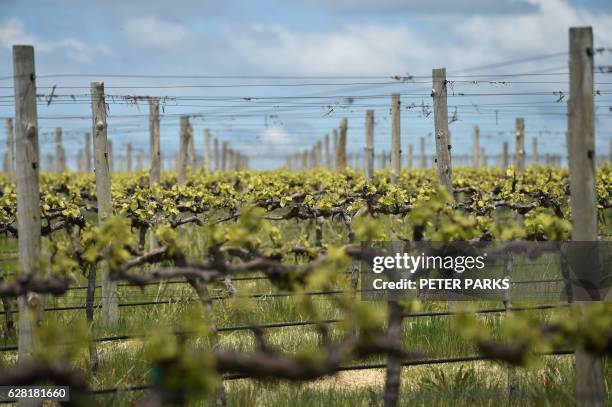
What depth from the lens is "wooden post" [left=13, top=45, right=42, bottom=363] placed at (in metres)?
4.91

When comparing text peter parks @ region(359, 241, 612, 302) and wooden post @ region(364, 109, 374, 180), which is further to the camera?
wooden post @ region(364, 109, 374, 180)

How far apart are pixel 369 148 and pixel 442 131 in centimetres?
754

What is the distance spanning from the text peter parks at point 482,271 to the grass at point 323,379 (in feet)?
1.08

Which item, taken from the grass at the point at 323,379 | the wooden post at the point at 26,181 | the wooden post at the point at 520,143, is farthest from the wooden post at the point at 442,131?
the wooden post at the point at 520,143

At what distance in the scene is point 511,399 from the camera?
18.1 ft

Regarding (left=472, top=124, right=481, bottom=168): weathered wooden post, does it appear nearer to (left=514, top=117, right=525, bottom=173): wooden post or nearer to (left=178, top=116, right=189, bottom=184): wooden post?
(left=514, top=117, right=525, bottom=173): wooden post

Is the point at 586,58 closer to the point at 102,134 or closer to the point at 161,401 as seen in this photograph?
the point at 161,401

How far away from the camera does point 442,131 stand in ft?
26.6

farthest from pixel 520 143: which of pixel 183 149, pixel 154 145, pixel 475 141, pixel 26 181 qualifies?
pixel 26 181

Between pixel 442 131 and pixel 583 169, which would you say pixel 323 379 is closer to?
pixel 583 169

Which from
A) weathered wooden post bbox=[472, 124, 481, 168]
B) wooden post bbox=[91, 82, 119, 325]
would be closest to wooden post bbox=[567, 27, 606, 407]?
wooden post bbox=[91, 82, 119, 325]

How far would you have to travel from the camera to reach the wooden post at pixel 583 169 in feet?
14.4

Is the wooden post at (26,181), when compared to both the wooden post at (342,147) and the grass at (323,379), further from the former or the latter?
the wooden post at (342,147)

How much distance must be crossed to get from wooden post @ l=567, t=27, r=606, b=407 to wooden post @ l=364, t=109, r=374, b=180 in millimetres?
10045
